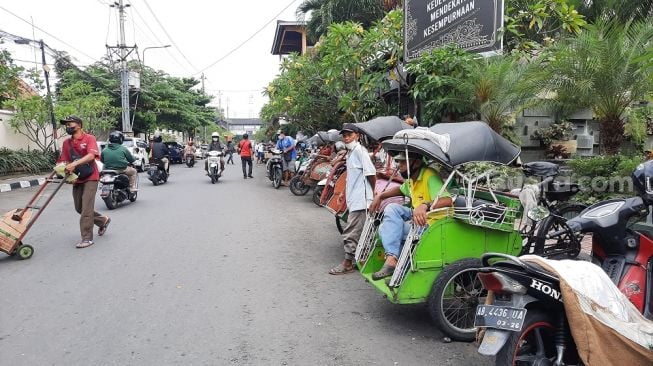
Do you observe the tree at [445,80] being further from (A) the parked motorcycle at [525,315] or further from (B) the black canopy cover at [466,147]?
(A) the parked motorcycle at [525,315]

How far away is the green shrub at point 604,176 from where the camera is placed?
7.13 meters

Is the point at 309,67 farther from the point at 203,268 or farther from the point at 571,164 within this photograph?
the point at 203,268

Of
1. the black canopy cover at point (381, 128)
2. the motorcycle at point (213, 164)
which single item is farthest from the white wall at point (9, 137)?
the black canopy cover at point (381, 128)

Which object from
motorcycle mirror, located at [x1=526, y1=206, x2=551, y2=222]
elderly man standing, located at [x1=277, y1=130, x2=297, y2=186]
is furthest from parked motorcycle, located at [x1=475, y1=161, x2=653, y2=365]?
elderly man standing, located at [x1=277, y1=130, x2=297, y2=186]

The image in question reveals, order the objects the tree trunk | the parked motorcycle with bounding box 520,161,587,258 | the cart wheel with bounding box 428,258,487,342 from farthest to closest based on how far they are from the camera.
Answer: the tree trunk
the parked motorcycle with bounding box 520,161,587,258
the cart wheel with bounding box 428,258,487,342

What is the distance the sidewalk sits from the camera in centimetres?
1399

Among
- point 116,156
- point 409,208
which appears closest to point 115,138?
point 116,156

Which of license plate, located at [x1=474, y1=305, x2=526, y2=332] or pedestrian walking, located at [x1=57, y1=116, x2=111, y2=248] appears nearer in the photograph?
license plate, located at [x1=474, y1=305, x2=526, y2=332]

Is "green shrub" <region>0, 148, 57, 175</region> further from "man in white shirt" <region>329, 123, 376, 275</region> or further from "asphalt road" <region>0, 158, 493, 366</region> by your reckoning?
"man in white shirt" <region>329, 123, 376, 275</region>

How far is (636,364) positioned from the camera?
251 cm

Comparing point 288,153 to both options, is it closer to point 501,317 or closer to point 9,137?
point 501,317

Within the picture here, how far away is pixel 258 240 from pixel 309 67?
10.1m

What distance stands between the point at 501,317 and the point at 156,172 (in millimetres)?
14251

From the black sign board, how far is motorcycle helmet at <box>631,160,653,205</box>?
6080mm
